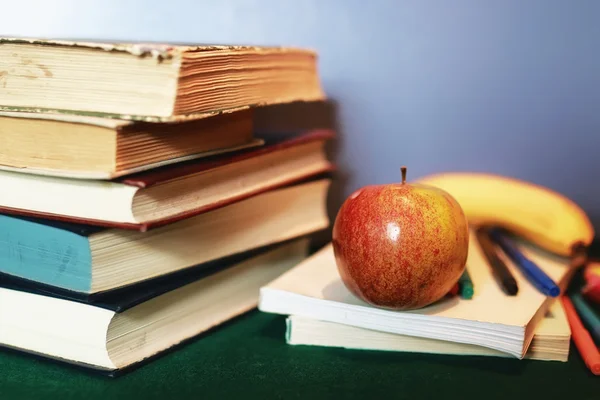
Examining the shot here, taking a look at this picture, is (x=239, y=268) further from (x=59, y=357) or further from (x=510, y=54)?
(x=510, y=54)

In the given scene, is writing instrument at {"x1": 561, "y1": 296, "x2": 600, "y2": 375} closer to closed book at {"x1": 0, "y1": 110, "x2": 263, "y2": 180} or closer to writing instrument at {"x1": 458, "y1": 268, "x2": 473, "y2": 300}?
writing instrument at {"x1": 458, "y1": 268, "x2": 473, "y2": 300}

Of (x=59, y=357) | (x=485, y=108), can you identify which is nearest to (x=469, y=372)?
(x=59, y=357)

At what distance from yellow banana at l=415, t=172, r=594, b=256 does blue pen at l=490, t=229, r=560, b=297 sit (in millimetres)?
29

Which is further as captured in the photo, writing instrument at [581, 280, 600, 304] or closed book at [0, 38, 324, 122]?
writing instrument at [581, 280, 600, 304]

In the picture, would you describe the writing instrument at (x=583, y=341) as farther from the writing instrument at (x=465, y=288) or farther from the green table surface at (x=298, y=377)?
the writing instrument at (x=465, y=288)

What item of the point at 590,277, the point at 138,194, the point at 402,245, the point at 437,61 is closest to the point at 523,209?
the point at 590,277

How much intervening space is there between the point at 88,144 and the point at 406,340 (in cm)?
35

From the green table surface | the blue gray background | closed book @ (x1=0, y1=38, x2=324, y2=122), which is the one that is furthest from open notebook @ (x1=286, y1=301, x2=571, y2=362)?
the blue gray background

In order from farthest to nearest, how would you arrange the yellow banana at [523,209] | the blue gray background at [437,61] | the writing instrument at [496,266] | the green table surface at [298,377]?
the blue gray background at [437,61]
the yellow banana at [523,209]
the writing instrument at [496,266]
the green table surface at [298,377]

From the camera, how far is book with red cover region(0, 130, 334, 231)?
22.9 inches

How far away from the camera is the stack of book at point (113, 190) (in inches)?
22.7

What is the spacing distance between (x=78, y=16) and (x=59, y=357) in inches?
20.3

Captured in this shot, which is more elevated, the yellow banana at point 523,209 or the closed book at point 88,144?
the closed book at point 88,144

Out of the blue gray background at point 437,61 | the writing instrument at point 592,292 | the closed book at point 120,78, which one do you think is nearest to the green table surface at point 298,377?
the writing instrument at point 592,292
